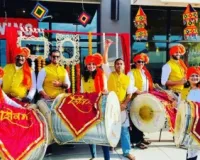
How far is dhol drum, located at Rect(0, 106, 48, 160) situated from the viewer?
3.27m

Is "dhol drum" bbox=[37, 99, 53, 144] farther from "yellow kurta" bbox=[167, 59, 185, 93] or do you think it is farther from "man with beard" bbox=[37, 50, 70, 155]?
"yellow kurta" bbox=[167, 59, 185, 93]

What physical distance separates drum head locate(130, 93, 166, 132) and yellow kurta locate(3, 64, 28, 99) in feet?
5.27

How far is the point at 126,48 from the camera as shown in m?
5.72

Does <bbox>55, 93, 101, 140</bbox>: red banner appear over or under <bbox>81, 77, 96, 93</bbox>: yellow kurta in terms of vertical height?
under

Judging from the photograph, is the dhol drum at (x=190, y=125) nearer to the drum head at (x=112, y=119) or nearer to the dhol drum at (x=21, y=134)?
the drum head at (x=112, y=119)

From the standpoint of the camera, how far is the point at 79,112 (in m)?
4.12

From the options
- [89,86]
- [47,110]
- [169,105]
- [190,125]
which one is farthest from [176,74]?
[47,110]

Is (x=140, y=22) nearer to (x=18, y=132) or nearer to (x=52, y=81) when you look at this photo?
(x=52, y=81)

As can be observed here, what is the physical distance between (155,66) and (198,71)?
5222 millimetres

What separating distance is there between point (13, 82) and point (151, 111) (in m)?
1.93

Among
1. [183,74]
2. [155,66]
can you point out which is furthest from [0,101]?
[155,66]

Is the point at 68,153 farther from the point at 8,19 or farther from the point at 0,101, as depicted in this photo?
the point at 8,19

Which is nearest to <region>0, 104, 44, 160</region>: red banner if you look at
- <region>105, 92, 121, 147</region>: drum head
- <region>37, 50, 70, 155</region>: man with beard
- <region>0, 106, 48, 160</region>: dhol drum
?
<region>0, 106, 48, 160</region>: dhol drum

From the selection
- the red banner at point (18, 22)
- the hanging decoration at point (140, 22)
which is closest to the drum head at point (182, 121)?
the hanging decoration at point (140, 22)
